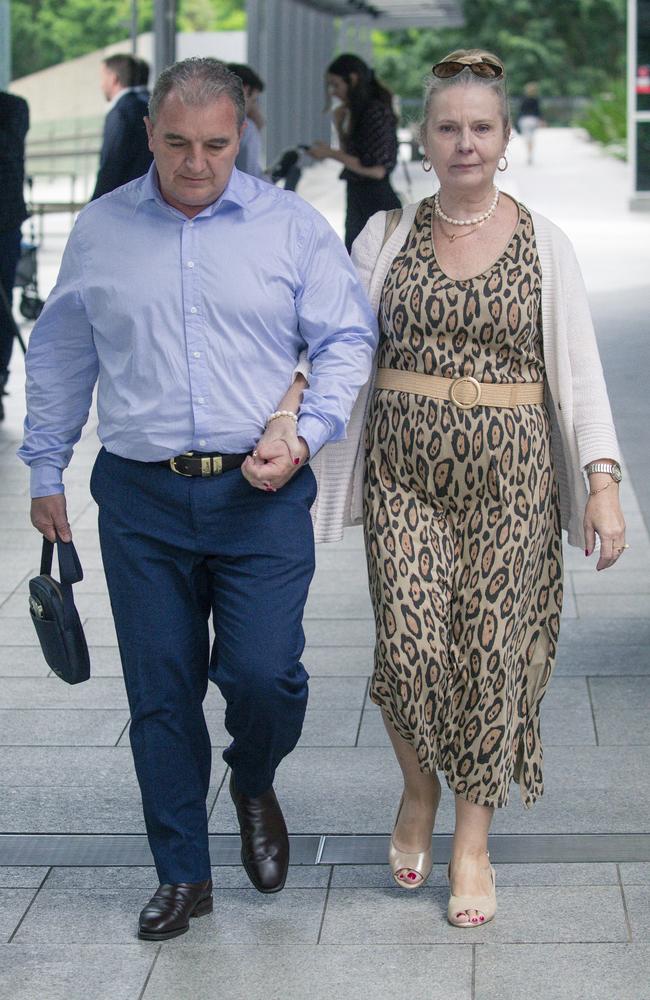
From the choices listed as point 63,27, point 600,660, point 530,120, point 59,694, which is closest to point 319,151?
point 600,660

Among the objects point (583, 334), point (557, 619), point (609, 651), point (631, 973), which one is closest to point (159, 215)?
point (583, 334)

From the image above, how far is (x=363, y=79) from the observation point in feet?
37.0

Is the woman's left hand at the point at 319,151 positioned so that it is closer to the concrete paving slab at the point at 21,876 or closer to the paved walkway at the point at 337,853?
the paved walkway at the point at 337,853

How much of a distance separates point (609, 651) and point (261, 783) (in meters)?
2.18

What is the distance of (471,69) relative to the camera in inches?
→ 134

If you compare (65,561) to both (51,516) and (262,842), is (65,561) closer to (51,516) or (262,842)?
(51,516)

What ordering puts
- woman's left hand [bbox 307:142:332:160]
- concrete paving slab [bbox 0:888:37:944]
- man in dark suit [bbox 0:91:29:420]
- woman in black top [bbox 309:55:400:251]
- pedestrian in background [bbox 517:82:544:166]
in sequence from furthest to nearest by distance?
1. pedestrian in background [bbox 517:82:544:166]
2. woman in black top [bbox 309:55:400:251]
3. woman's left hand [bbox 307:142:332:160]
4. man in dark suit [bbox 0:91:29:420]
5. concrete paving slab [bbox 0:888:37:944]

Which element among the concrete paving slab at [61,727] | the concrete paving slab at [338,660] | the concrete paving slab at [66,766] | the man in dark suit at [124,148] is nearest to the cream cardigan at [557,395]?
the concrete paving slab at [66,766]

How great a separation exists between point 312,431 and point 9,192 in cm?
635

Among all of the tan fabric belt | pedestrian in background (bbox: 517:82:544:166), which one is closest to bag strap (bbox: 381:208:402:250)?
the tan fabric belt

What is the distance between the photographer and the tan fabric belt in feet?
11.3

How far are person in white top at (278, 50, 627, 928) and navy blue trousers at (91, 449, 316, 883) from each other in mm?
202

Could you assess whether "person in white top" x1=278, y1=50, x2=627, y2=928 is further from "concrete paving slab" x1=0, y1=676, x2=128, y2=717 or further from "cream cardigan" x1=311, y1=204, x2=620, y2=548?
"concrete paving slab" x1=0, y1=676, x2=128, y2=717

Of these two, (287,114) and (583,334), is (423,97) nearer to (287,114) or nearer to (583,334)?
(583,334)
